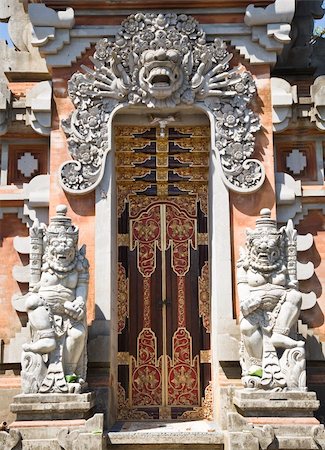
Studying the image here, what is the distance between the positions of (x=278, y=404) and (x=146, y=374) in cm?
265

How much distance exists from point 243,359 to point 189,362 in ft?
5.11

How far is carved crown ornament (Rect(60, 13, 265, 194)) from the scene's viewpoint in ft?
32.6

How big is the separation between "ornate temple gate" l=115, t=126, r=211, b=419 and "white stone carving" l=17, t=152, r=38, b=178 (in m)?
1.40

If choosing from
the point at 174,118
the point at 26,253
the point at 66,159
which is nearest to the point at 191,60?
the point at 174,118

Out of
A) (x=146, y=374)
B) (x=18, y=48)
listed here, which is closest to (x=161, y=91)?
(x=18, y=48)

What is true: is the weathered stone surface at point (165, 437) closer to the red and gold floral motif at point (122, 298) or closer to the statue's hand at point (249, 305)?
the statue's hand at point (249, 305)

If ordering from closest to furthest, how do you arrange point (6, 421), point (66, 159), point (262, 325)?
point (262, 325), point (6, 421), point (66, 159)

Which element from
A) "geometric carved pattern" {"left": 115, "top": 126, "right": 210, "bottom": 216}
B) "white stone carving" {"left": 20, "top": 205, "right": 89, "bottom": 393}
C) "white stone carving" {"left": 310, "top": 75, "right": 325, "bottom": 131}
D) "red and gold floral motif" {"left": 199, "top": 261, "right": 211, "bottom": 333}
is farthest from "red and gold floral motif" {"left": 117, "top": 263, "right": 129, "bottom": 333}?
"white stone carving" {"left": 310, "top": 75, "right": 325, "bottom": 131}

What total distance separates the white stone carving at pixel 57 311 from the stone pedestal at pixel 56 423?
0.16 meters

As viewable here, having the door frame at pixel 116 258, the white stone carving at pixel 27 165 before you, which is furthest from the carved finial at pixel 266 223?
the white stone carving at pixel 27 165

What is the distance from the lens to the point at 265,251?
874 cm

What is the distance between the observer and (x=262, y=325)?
864 centimetres

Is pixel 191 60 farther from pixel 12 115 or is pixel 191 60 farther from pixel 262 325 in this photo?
pixel 262 325

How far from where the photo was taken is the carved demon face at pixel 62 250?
341 inches
